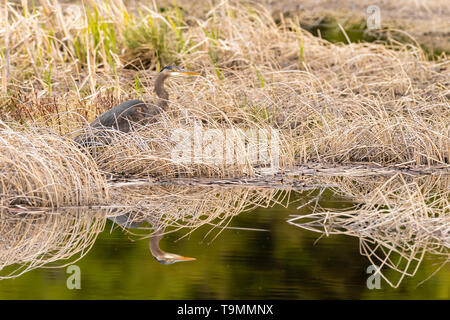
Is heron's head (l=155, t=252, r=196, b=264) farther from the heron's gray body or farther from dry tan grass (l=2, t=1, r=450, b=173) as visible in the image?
the heron's gray body

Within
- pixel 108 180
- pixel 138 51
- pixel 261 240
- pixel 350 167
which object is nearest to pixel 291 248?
pixel 261 240

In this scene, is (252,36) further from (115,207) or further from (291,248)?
(291,248)

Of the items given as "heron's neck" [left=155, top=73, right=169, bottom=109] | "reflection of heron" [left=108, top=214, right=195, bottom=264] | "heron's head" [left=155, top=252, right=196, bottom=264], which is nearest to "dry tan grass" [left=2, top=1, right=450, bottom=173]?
"heron's neck" [left=155, top=73, right=169, bottom=109]

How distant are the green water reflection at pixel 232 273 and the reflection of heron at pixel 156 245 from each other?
5 cm

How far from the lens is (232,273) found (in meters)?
5.27

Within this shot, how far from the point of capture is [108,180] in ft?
26.4

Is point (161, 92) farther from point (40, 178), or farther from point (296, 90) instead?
point (296, 90)

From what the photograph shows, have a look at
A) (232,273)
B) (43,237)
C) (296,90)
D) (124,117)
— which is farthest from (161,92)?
(232,273)

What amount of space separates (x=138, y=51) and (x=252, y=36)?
1.80 meters

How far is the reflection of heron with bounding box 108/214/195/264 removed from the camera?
18.3 ft

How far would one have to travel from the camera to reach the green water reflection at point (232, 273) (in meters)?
4.91

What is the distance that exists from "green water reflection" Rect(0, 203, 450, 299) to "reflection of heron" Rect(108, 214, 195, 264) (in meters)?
0.05

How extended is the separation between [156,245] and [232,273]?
781 millimetres

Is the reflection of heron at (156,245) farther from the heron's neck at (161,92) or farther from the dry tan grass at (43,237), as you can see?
the heron's neck at (161,92)
